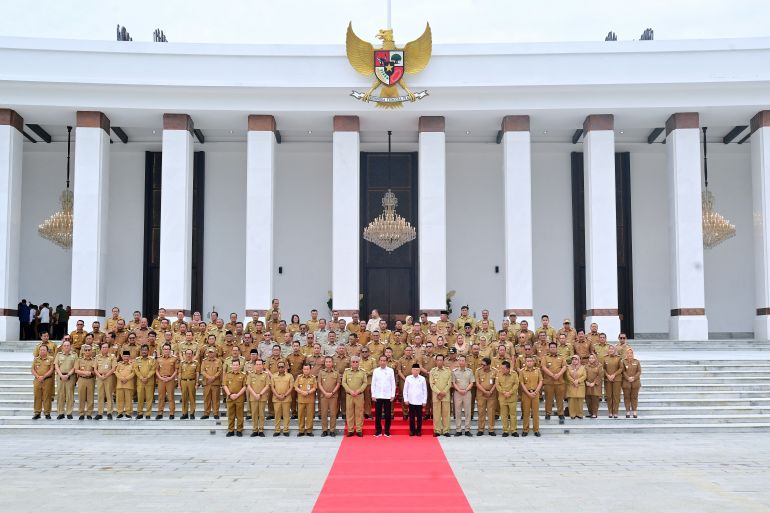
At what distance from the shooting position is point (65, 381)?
14531 mm

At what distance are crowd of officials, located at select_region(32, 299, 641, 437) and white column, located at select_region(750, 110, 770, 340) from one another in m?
7.42

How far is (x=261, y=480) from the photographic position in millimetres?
9383

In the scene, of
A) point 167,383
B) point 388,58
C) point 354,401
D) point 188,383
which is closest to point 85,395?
point 167,383

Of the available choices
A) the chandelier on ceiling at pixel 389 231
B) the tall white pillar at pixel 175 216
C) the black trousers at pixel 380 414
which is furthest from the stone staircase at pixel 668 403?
the chandelier on ceiling at pixel 389 231

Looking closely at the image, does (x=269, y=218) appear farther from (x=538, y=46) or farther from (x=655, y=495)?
(x=655, y=495)

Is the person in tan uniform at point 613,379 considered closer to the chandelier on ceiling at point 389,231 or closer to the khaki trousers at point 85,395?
the chandelier on ceiling at point 389,231

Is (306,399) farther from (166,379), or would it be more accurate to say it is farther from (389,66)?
(389,66)

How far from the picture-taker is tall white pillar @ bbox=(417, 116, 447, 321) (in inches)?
824

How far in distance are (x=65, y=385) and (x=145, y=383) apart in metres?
1.37

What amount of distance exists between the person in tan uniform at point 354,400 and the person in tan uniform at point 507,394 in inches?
→ 83.4

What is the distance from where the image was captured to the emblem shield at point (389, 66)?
20.3m

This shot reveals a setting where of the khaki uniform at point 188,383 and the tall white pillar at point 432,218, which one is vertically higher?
the tall white pillar at point 432,218

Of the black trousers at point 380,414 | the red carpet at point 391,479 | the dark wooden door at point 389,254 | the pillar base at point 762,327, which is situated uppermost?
the dark wooden door at point 389,254

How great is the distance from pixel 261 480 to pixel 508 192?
13.2 metres
